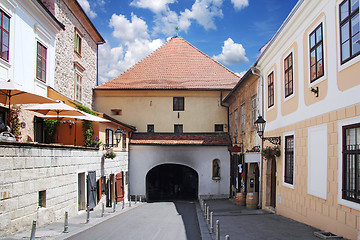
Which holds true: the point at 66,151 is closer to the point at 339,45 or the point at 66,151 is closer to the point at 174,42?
the point at 339,45

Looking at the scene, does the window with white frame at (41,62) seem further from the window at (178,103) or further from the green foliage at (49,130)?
the window at (178,103)

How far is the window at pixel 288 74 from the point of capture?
12.3 metres

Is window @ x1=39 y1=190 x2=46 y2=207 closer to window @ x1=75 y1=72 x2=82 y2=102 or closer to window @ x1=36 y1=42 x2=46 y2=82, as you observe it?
window @ x1=36 y1=42 x2=46 y2=82

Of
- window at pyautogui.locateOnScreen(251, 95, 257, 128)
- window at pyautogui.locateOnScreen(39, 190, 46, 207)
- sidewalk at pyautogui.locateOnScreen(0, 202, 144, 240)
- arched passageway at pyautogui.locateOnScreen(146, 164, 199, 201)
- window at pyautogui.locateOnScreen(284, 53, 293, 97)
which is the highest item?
window at pyautogui.locateOnScreen(284, 53, 293, 97)

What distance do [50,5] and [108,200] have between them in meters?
10.6

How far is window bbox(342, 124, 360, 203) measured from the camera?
743 centimetres

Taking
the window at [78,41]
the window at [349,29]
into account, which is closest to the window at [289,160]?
the window at [349,29]


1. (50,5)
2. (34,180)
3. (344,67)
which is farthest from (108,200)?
(344,67)

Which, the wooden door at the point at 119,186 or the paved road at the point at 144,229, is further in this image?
the wooden door at the point at 119,186

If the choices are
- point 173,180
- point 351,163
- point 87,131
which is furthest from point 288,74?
point 173,180

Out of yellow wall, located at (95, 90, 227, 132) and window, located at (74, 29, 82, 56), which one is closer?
window, located at (74, 29, 82, 56)

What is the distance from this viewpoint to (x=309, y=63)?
414 inches

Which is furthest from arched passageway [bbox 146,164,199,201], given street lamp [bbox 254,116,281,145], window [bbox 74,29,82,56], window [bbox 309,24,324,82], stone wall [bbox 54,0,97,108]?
window [bbox 309,24,324,82]

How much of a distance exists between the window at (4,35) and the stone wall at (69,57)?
5652mm
